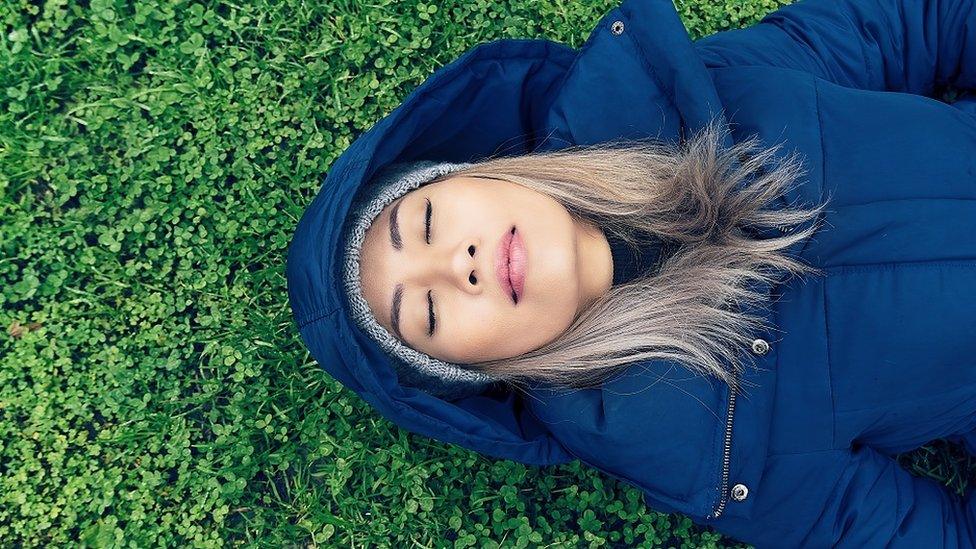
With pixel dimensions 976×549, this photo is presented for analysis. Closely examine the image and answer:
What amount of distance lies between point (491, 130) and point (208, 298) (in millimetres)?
1623

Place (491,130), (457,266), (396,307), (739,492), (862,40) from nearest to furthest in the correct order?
(457,266) → (396,307) → (739,492) → (491,130) → (862,40)

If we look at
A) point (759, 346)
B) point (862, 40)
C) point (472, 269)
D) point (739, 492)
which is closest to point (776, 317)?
point (759, 346)

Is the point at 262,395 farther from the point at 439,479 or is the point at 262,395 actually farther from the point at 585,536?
the point at 585,536

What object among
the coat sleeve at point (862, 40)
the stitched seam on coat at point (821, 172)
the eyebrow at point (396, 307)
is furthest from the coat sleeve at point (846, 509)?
the coat sleeve at point (862, 40)

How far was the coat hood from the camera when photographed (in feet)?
8.27

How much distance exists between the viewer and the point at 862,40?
127 inches

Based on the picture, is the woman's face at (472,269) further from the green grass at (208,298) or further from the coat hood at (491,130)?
the green grass at (208,298)

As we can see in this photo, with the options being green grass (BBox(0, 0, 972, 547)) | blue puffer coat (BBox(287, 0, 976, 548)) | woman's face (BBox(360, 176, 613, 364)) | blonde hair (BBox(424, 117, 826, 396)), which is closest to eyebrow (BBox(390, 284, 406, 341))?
woman's face (BBox(360, 176, 613, 364))

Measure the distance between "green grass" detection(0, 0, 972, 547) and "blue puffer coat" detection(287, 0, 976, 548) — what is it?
29.9 inches

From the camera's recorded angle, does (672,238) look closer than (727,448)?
No

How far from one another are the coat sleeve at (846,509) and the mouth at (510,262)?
46.3 inches

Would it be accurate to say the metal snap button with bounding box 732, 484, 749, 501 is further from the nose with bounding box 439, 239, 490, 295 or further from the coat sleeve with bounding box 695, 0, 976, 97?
the coat sleeve with bounding box 695, 0, 976, 97

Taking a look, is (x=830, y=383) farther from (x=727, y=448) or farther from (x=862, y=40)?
(x=862, y=40)

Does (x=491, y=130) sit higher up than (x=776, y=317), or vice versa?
(x=491, y=130)
